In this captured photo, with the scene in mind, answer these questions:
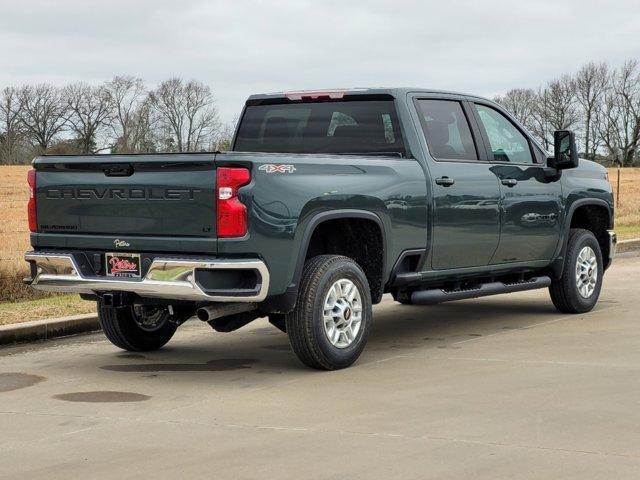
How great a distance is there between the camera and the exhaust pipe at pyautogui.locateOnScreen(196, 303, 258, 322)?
743 centimetres

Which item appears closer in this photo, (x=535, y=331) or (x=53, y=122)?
(x=535, y=331)

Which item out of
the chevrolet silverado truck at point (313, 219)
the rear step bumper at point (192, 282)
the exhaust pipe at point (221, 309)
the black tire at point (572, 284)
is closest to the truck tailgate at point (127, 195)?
the chevrolet silverado truck at point (313, 219)

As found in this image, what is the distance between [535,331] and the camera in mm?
9500

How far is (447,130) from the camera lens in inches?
357

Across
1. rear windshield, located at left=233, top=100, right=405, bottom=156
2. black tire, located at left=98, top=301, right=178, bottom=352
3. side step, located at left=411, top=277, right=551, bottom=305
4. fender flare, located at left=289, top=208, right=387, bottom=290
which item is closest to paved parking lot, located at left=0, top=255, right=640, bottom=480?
black tire, located at left=98, top=301, right=178, bottom=352

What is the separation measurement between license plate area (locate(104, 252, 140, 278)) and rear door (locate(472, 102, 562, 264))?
3.27 meters

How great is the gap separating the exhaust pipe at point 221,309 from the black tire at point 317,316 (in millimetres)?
282

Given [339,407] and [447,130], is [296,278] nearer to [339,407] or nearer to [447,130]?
[339,407]

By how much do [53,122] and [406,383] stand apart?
8809 centimetres

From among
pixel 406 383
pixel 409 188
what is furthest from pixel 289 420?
pixel 409 188

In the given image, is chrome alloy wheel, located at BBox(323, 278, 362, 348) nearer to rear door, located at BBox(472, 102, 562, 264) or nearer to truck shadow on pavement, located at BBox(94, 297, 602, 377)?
truck shadow on pavement, located at BBox(94, 297, 602, 377)

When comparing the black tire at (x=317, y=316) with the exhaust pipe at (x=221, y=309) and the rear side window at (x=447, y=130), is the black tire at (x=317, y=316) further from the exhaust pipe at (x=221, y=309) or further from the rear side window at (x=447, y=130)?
the rear side window at (x=447, y=130)

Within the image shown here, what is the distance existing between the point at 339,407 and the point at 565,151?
441 cm

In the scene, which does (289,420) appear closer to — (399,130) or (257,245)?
(257,245)
